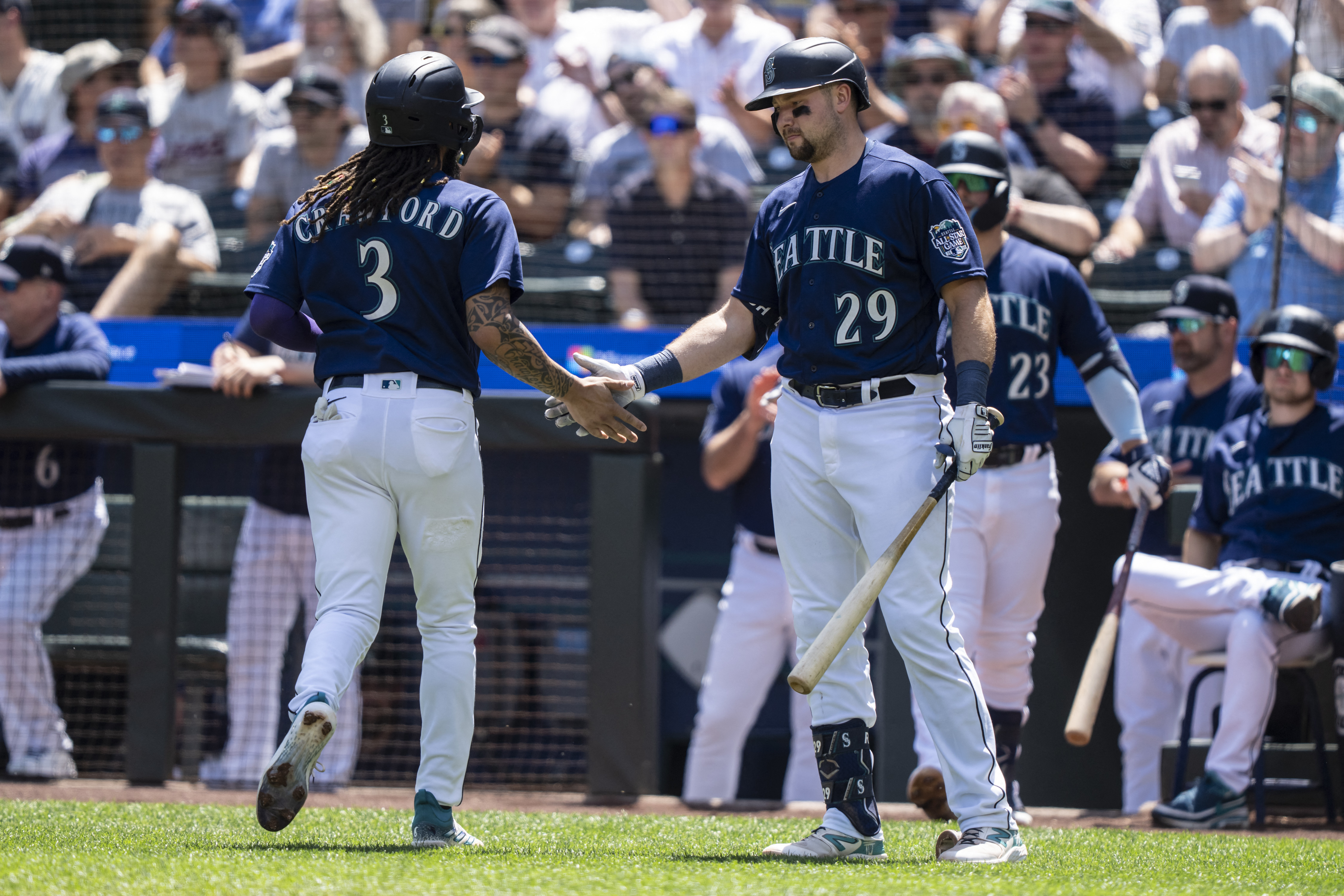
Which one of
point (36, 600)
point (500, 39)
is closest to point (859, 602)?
point (36, 600)

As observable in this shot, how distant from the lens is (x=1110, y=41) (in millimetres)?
7535

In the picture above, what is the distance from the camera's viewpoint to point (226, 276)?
7.04m

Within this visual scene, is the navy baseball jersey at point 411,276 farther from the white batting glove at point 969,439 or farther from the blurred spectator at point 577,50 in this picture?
the blurred spectator at point 577,50

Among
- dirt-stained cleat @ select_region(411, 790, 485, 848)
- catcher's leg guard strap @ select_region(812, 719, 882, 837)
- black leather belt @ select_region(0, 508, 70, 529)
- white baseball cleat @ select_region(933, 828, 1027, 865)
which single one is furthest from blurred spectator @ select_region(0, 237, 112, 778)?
white baseball cleat @ select_region(933, 828, 1027, 865)

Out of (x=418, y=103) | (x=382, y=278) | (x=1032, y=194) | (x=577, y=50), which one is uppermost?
(x=577, y=50)

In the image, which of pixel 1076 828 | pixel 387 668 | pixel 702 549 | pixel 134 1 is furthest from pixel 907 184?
pixel 134 1

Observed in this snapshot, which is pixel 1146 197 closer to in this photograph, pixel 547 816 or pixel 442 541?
pixel 547 816

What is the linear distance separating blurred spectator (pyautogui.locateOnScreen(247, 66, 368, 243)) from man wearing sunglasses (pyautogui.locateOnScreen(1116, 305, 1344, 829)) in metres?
4.24

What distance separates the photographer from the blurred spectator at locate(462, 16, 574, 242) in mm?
7379

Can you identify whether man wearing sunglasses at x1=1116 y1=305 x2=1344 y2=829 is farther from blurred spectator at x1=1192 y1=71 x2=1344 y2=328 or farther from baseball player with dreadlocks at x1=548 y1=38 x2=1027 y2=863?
baseball player with dreadlocks at x1=548 y1=38 x2=1027 y2=863

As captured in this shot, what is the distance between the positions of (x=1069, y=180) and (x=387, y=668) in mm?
3925

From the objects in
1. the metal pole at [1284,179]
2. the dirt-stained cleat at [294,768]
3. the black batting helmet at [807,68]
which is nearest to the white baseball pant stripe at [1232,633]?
the metal pole at [1284,179]

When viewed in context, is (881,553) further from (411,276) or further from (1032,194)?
(1032,194)

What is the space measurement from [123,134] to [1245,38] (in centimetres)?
550
